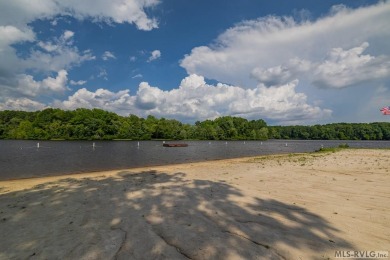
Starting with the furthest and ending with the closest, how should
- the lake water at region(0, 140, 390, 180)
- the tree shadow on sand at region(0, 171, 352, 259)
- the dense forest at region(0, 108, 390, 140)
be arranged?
the dense forest at region(0, 108, 390, 140) < the lake water at region(0, 140, 390, 180) < the tree shadow on sand at region(0, 171, 352, 259)

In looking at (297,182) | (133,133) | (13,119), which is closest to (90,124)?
(133,133)

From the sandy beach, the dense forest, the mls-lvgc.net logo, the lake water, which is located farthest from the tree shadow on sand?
the dense forest

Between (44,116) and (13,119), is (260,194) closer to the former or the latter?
(44,116)

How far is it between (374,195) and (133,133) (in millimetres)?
143526

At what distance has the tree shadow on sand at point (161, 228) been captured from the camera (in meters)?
5.23

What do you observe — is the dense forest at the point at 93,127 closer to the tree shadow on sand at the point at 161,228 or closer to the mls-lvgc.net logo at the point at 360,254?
the tree shadow on sand at the point at 161,228

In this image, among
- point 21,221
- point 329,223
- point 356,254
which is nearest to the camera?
point 356,254

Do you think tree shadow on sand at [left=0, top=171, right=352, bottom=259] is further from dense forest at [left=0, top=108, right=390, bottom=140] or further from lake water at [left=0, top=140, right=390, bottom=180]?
dense forest at [left=0, top=108, right=390, bottom=140]

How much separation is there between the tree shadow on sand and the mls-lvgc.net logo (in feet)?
0.70

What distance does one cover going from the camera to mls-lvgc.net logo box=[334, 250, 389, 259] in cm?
495

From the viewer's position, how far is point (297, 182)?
1313cm

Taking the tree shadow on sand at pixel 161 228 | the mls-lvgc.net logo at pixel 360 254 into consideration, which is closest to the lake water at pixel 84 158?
the tree shadow on sand at pixel 161 228

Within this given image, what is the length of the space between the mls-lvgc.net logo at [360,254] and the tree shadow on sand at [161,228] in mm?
213

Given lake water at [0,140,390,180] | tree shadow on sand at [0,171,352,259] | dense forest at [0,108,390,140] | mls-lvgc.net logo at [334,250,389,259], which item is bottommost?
lake water at [0,140,390,180]
